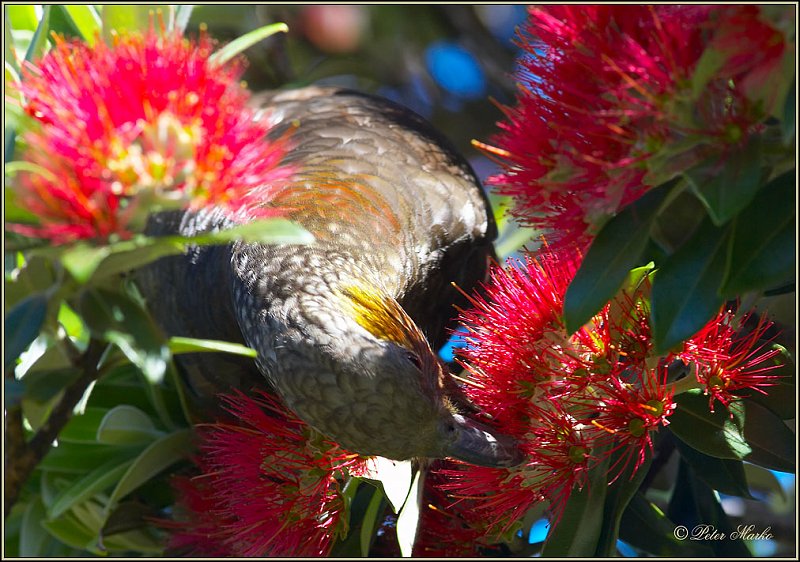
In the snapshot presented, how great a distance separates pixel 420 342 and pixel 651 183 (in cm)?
62

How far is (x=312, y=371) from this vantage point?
56.1 inches

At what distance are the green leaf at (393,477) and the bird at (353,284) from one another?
0.18 ft

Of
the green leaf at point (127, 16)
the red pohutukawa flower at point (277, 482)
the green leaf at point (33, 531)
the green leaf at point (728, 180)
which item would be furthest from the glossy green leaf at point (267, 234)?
the green leaf at point (33, 531)

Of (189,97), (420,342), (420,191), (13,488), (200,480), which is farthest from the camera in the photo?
(420,191)

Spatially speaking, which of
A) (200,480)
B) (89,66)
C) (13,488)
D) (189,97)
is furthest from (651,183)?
(200,480)

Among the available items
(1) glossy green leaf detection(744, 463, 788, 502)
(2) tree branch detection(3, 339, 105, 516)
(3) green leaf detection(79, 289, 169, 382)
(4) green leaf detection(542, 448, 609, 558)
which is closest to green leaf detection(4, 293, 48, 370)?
(3) green leaf detection(79, 289, 169, 382)

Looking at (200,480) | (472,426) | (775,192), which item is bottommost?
(200,480)

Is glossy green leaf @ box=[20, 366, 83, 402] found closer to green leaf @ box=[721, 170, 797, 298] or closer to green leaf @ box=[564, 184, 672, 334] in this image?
green leaf @ box=[564, 184, 672, 334]

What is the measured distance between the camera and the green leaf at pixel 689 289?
1107 millimetres

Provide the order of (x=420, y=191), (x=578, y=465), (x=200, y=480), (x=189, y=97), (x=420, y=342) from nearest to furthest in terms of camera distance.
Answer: (x=189, y=97) → (x=578, y=465) → (x=420, y=342) → (x=200, y=480) → (x=420, y=191)

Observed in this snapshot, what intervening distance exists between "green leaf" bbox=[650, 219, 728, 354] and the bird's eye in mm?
477

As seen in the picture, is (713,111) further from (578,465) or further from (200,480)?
(200,480)

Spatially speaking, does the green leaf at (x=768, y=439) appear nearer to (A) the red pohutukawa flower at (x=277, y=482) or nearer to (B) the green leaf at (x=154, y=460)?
(A) the red pohutukawa flower at (x=277, y=482)

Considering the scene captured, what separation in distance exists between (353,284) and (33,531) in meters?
0.85
